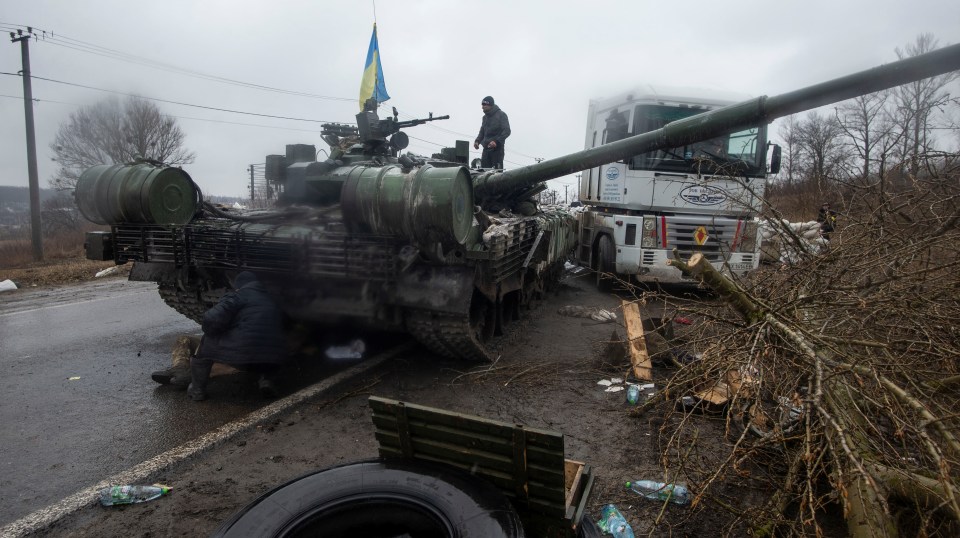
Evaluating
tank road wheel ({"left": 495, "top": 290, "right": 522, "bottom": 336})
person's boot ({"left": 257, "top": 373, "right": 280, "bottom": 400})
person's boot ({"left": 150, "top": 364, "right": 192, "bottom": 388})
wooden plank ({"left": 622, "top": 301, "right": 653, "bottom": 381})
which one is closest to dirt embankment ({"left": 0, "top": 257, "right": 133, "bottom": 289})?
person's boot ({"left": 150, "top": 364, "right": 192, "bottom": 388})

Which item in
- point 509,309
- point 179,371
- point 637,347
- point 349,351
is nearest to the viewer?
point 179,371

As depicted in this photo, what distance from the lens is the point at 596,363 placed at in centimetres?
529

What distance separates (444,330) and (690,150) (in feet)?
19.3

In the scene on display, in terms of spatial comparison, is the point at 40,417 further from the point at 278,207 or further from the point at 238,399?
the point at 278,207

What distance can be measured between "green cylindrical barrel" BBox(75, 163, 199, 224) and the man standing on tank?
4.27 metres

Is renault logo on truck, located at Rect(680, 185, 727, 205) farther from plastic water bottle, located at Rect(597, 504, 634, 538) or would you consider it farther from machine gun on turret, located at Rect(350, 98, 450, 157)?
plastic water bottle, located at Rect(597, 504, 634, 538)

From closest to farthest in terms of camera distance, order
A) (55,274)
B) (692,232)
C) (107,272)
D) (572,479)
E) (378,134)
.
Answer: (572,479) → (378,134) → (692,232) → (55,274) → (107,272)

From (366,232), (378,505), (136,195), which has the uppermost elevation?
(136,195)

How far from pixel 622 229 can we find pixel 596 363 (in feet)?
13.9

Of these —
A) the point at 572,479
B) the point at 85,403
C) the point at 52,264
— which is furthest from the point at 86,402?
the point at 52,264

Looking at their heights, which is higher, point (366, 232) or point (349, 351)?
point (366, 232)

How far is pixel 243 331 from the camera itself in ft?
14.5

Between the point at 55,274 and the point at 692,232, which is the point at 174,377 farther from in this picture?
the point at 55,274

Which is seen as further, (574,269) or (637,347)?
(574,269)
